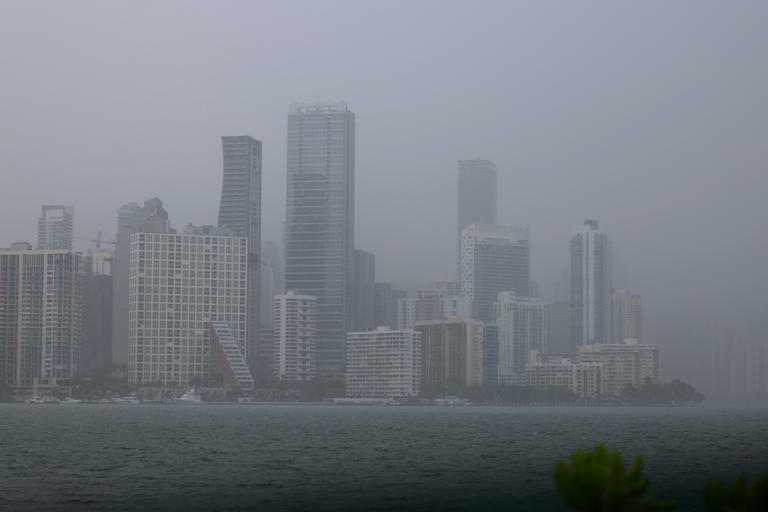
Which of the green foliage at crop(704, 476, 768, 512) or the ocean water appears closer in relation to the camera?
the green foliage at crop(704, 476, 768, 512)

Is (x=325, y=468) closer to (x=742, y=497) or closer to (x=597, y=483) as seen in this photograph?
(x=742, y=497)

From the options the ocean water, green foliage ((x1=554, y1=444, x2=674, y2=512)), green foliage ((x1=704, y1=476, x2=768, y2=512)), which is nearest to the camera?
green foliage ((x1=554, y1=444, x2=674, y2=512))

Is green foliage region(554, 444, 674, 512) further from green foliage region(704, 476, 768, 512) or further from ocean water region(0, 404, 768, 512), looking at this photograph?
ocean water region(0, 404, 768, 512)

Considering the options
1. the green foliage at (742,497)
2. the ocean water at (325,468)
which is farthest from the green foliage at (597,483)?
the ocean water at (325,468)

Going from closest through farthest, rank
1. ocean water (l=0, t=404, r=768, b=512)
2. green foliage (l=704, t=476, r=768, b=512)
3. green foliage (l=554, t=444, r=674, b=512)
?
green foliage (l=554, t=444, r=674, b=512) → green foliage (l=704, t=476, r=768, b=512) → ocean water (l=0, t=404, r=768, b=512)

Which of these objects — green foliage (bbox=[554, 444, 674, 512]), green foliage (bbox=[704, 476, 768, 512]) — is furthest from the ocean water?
green foliage (bbox=[554, 444, 674, 512])

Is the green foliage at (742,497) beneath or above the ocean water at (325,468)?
above

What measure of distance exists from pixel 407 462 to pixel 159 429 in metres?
88.2

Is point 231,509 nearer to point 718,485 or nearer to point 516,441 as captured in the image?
point 718,485

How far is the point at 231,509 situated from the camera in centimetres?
6950

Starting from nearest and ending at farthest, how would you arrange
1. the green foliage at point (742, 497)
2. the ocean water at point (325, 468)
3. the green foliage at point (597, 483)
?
the green foliage at point (597, 483)
the green foliage at point (742, 497)
the ocean water at point (325, 468)

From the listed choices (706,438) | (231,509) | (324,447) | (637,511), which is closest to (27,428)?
(324,447)

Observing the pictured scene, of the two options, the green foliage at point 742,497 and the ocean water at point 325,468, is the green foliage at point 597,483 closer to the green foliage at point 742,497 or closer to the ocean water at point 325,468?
the green foliage at point 742,497

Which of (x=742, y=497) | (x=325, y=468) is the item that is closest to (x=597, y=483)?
(x=742, y=497)
